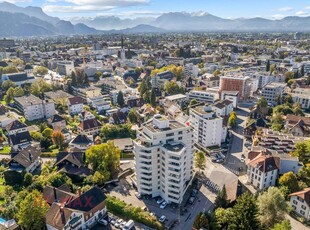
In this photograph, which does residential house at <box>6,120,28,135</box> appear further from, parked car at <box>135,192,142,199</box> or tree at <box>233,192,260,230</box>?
tree at <box>233,192,260,230</box>

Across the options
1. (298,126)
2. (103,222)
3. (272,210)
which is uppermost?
(298,126)

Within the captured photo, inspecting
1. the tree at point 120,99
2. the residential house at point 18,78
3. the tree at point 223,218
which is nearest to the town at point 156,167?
the tree at point 120,99

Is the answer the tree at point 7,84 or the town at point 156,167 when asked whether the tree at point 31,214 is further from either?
the tree at point 7,84

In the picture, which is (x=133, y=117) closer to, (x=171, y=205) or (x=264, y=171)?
(x=171, y=205)

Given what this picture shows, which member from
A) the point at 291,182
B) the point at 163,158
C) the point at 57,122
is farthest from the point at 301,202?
the point at 57,122

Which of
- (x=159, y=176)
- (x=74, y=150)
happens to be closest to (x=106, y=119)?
(x=74, y=150)
